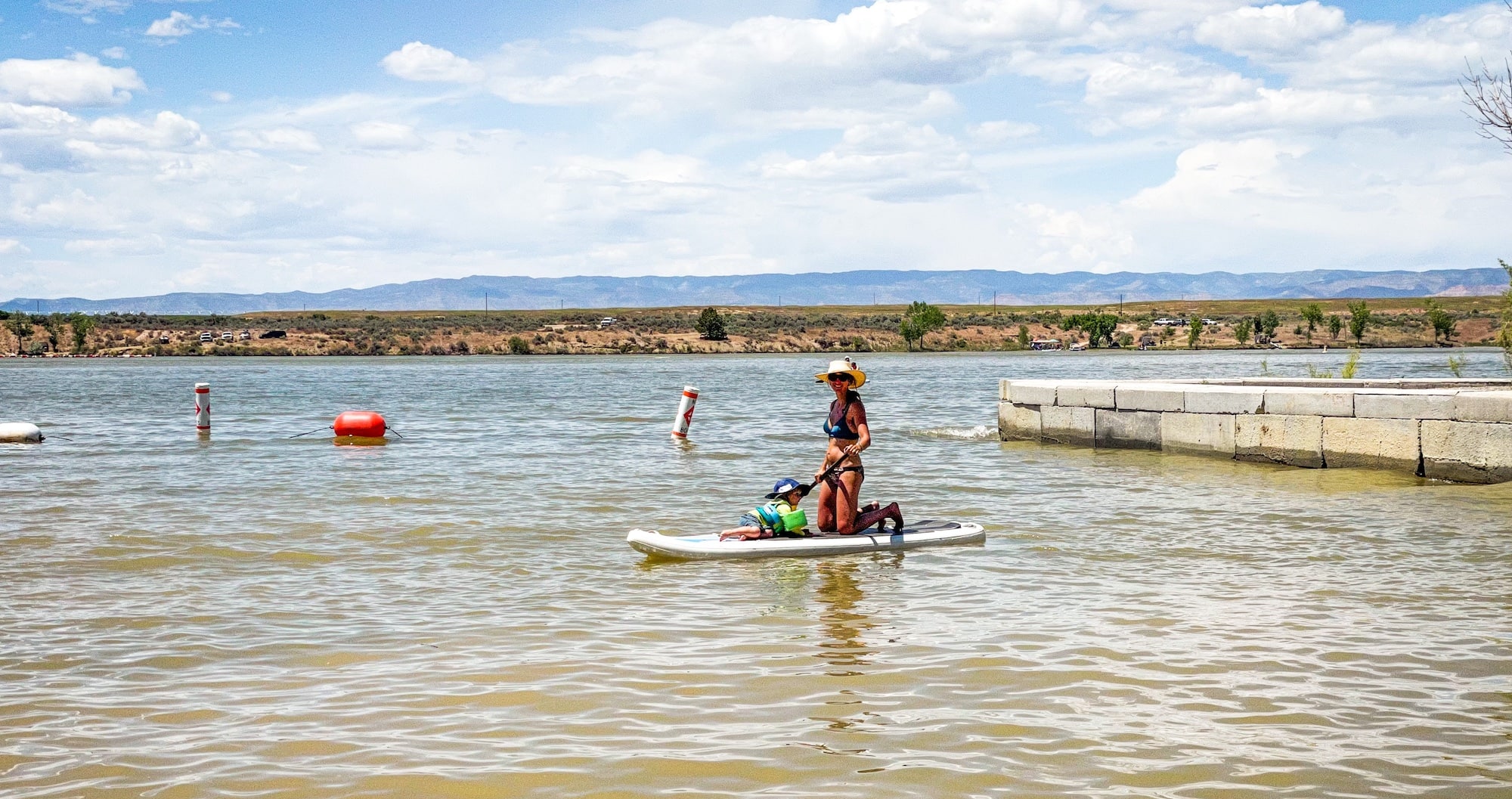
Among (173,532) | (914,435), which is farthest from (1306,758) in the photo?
(914,435)

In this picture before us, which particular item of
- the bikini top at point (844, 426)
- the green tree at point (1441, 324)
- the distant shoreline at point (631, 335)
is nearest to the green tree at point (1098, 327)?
the distant shoreline at point (631, 335)

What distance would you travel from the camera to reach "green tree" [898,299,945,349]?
98812 mm

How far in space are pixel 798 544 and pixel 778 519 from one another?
26 cm

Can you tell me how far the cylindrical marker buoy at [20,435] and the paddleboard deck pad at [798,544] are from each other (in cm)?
1557

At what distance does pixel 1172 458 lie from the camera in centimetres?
1795

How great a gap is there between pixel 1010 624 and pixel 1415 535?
5033 mm

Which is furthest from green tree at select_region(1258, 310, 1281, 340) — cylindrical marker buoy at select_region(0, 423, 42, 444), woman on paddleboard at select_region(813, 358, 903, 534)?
woman on paddleboard at select_region(813, 358, 903, 534)

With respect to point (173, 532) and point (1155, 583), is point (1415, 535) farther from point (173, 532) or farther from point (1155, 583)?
point (173, 532)

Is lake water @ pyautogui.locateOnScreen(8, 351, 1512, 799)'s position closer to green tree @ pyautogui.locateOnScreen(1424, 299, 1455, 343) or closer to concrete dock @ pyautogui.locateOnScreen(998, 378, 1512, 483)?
concrete dock @ pyautogui.locateOnScreen(998, 378, 1512, 483)

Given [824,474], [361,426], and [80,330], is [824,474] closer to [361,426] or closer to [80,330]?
[361,426]

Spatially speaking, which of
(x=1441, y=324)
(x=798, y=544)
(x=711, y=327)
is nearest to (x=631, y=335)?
(x=711, y=327)

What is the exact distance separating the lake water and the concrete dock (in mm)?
425

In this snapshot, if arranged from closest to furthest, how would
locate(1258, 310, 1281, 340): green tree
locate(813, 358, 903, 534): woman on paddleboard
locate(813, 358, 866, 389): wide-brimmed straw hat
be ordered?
1. locate(813, 358, 866, 389): wide-brimmed straw hat
2. locate(813, 358, 903, 534): woman on paddleboard
3. locate(1258, 310, 1281, 340): green tree

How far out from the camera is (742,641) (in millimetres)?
7500
